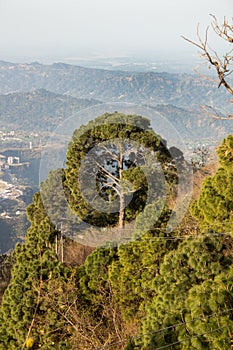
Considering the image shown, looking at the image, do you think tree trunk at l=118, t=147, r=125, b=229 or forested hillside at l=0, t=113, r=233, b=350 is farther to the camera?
tree trunk at l=118, t=147, r=125, b=229

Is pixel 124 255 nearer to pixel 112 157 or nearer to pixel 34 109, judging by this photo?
pixel 112 157

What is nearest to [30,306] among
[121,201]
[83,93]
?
[121,201]

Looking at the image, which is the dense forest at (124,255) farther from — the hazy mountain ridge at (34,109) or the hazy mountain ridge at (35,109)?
the hazy mountain ridge at (34,109)

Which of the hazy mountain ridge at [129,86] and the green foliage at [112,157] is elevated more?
the hazy mountain ridge at [129,86]

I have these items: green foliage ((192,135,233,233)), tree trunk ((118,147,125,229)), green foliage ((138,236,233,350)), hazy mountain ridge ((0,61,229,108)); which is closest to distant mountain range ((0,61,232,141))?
hazy mountain ridge ((0,61,229,108))

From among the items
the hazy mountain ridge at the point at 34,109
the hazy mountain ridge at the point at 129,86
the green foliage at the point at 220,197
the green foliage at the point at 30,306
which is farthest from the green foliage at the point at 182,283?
the hazy mountain ridge at the point at 34,109

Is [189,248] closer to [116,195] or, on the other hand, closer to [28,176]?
[116,195]

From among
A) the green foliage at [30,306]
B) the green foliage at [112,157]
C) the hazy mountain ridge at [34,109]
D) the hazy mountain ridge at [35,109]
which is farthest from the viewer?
the hazy mountain ridge at [34,109]

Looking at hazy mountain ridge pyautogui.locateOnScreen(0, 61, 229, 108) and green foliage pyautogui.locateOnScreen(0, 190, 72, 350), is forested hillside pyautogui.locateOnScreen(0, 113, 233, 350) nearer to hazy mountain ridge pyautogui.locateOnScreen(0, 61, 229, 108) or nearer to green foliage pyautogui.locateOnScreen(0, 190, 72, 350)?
green foliage pyautogui.locateOnScreen(0, 190, 72, 350)

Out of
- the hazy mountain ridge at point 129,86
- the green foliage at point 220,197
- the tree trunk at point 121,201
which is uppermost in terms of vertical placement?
the hazy mountain ridge at point 129,86
